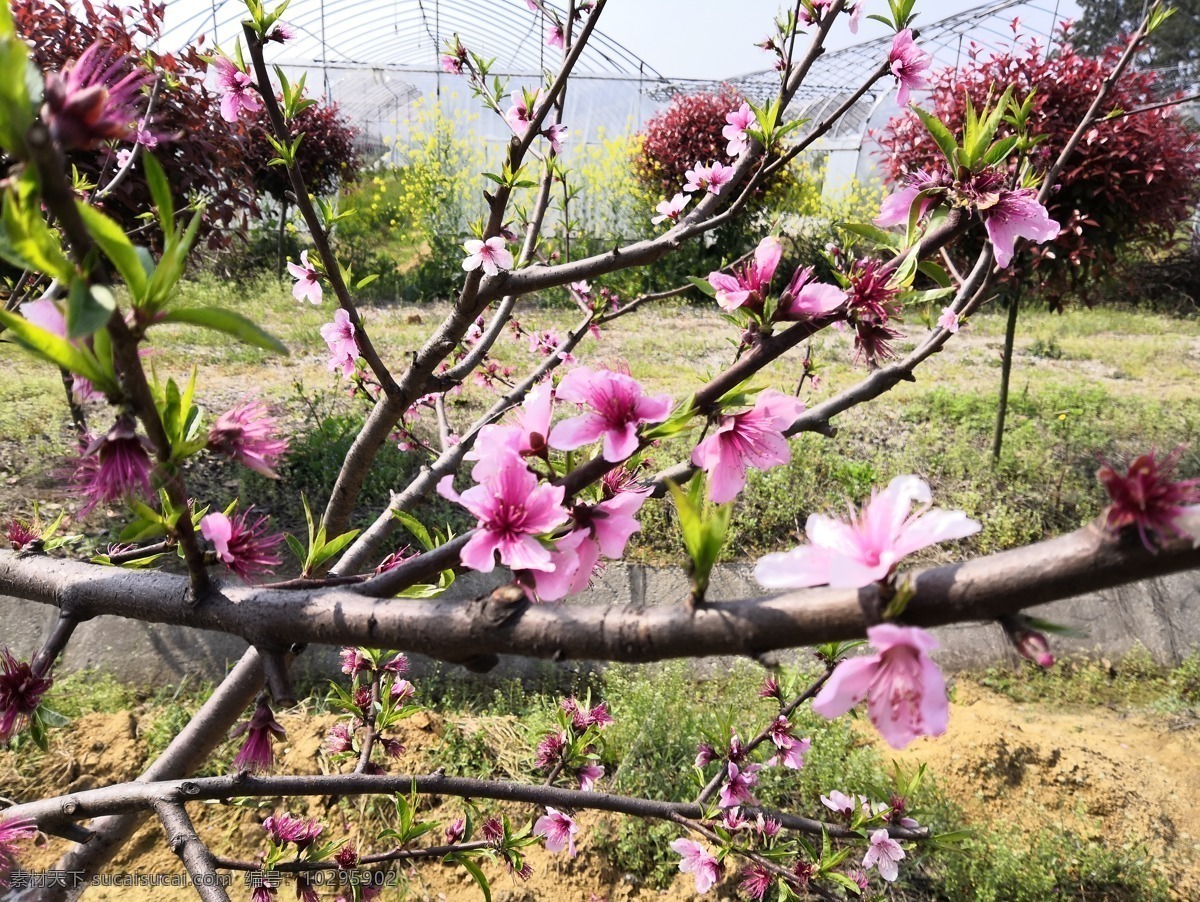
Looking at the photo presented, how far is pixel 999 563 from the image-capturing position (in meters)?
0.45

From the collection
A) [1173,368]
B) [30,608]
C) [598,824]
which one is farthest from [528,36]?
[598,824]

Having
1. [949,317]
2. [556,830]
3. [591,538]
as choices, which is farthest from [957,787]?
[591,538]

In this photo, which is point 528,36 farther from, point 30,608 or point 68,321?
point 68,321

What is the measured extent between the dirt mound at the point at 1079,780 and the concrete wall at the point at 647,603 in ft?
1.33

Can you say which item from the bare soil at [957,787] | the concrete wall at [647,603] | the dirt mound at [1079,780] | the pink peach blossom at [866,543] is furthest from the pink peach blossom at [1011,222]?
the concrete wall at [647,603]

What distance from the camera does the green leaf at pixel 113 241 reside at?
45 cm

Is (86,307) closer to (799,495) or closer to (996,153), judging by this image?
(996,153)

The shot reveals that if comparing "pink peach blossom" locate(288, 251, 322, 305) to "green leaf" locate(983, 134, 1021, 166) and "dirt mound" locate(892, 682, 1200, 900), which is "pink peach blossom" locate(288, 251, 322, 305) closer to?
Answer: "green leaf" locate(983, 134, 1021, 166)

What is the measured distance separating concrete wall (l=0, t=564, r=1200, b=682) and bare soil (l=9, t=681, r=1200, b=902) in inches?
13.4

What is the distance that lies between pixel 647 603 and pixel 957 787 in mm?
1485

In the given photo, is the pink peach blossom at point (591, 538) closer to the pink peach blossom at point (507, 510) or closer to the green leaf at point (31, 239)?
the pink peach blossom at point (507, 510)

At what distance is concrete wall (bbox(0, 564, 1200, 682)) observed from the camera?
289 centimetres

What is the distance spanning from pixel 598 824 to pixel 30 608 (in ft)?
8.16

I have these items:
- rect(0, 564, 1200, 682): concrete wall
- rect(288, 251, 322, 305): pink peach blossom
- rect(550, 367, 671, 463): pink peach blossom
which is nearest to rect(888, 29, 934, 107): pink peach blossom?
rect(550, 367, 671, 463): pink peach blossom
